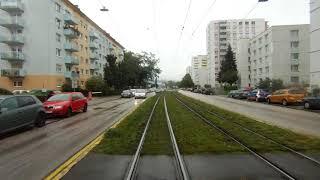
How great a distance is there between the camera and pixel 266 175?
7090 mm

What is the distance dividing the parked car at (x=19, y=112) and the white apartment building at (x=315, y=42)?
117 ft

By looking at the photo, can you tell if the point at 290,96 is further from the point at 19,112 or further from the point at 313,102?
the point at 19,112

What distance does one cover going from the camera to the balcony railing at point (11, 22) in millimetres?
58688

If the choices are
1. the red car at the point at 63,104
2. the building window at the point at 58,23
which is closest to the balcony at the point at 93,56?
the building window at the point at 58,23

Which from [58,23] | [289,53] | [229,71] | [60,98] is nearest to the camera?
[60,98]

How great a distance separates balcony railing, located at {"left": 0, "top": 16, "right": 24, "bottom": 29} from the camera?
193 feet

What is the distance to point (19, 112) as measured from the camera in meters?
14.7

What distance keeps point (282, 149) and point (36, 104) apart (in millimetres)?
10551

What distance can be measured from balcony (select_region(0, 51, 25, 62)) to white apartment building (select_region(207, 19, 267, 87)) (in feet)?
330

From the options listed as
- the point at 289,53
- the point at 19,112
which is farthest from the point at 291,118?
the point at 289,53

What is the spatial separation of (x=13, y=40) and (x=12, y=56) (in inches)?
93.1

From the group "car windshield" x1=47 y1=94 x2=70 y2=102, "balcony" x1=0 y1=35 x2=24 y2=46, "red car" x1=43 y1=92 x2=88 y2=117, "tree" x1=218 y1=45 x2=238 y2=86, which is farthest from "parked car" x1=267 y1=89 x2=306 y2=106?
"tree" x1=218 y1=45 x2=238 y2=86

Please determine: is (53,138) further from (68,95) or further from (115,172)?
(68,95)

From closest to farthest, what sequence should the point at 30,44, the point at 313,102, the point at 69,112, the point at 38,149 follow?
the point at 38,149, the point at 69,112, the point at 313,102, the point at 30,44
